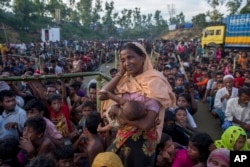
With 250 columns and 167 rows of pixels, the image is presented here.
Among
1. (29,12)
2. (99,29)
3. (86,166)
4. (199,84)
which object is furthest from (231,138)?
(99,29)

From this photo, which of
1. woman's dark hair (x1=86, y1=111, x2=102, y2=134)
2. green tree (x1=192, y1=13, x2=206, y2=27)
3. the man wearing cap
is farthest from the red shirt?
green tree (x1=192, y1=13, x2=206, y2=27)

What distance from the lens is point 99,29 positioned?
6462 centimetres

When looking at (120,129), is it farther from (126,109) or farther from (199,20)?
(199,20)

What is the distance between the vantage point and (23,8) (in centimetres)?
3838

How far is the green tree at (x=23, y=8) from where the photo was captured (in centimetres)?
3806

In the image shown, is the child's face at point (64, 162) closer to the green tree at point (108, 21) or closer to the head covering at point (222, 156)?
the head covering at point (222, 156)

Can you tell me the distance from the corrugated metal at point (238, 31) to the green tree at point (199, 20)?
95.5 ft

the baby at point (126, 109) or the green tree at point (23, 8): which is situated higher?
the green tree at point (23, 8)

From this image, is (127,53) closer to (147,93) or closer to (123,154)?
(147,93)

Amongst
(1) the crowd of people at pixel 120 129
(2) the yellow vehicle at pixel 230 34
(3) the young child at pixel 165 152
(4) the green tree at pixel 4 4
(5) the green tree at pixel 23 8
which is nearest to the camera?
(1) the crowd of people at pixel 120 129

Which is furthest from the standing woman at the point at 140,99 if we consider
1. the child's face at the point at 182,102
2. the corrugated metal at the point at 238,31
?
the corrugated metal at the point at 238,31

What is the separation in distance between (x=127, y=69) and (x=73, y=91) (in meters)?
3.54

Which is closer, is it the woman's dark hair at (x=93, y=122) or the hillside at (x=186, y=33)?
the woman's dark hair at (x=93, y=122)

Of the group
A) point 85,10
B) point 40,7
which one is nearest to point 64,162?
point 40,7
